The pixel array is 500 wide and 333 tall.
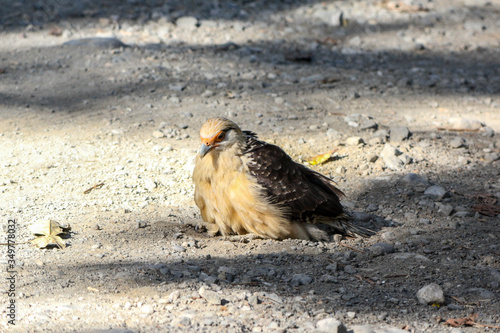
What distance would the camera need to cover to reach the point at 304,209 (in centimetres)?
538

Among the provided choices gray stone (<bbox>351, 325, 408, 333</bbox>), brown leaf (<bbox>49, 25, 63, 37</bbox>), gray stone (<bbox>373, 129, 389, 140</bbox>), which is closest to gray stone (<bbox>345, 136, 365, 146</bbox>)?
gray stone (<bbox>373, 129, 389, 140</bbox>)

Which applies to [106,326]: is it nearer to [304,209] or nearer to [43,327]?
[43,327]

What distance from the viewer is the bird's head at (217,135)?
16.9 ft

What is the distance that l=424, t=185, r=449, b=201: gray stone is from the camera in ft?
19.7

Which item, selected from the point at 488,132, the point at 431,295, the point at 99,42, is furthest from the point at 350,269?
the point at 99,42

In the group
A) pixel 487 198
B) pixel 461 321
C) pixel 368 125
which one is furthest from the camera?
pixel 368 125

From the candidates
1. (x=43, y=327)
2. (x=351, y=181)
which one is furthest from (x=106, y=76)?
(x=43, y=327)

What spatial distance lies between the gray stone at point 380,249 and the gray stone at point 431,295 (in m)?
0.74

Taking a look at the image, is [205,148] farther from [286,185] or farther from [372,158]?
[372,158]

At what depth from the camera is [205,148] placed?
16.7 ft

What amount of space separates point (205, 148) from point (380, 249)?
171 centimetres

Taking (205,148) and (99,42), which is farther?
(99,42)

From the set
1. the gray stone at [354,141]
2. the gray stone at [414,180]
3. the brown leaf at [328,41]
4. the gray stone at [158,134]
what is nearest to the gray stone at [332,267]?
the gray stone at [414,180]

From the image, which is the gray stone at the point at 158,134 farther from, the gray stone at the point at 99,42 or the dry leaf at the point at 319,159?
the gray stone at the point at 99,42
